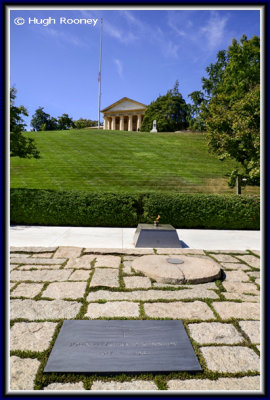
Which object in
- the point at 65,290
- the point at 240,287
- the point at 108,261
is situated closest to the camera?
the point at 65,290

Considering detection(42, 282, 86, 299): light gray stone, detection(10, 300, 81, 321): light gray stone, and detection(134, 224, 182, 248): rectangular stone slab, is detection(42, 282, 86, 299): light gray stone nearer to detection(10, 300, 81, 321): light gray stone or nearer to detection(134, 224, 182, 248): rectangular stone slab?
detection(10, 300, 81, 321): light gray stone

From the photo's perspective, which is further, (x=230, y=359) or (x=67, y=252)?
(x=67, y=252)

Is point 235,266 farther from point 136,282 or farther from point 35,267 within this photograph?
point 35,267

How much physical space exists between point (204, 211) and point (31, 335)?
7.96 metres

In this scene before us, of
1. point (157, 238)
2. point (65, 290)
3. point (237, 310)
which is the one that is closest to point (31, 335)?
point (65, 290)

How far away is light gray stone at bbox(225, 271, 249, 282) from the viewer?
4832mm

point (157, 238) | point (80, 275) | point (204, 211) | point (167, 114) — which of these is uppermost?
point (167, 114)

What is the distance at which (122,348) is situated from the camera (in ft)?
8.52

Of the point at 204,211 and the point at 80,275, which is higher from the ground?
the point at 204,211

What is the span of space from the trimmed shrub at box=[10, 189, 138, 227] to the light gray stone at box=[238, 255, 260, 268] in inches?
177

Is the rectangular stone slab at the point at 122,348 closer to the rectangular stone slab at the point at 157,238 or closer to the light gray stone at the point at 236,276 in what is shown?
the light gray stone at the point at 236,276

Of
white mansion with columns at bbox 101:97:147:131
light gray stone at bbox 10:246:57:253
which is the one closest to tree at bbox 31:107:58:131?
white mansion with columns at bbox 101:97:147:131

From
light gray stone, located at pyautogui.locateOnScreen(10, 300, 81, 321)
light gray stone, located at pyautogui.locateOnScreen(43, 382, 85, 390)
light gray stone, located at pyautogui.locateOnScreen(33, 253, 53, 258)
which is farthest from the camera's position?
light gray stone, located at pyautogui.locateOnScreen(33, 253, 53, 258)
